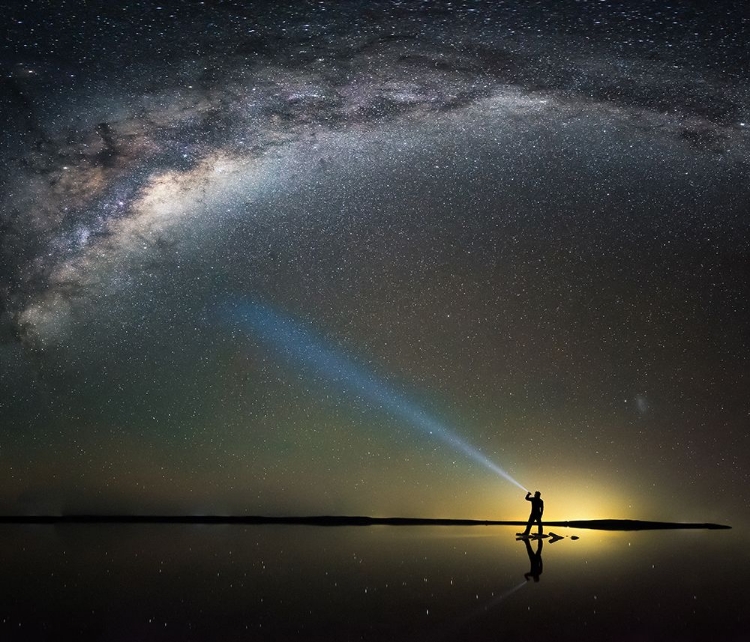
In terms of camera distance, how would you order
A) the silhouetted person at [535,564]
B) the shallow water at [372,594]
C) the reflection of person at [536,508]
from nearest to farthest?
the shallow water at [372,594] < the silhouetted person at [535,564] < the reflection of person at [536,508]

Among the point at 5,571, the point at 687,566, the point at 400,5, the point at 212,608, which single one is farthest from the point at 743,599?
the point at 5,571

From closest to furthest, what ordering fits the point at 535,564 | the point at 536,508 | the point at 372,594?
the point at 372,594, the point at 535,564, the point at 536,508

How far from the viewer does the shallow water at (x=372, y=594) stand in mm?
4105

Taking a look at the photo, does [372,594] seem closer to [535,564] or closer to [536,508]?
[535,564]

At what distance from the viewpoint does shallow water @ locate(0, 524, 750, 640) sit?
411 cm

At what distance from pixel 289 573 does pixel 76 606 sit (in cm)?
231

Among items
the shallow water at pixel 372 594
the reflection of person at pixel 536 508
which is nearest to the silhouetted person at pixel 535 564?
the shallow water at pixel 372 594

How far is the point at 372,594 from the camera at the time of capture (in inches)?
211

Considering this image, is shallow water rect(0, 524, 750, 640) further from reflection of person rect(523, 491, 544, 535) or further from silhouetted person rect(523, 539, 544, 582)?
reflection of person rect(523, 491, 544, 535)

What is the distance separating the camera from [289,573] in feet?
22.1

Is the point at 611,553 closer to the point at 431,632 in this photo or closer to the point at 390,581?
the point at 390,581

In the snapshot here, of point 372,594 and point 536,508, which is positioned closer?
point 372,594

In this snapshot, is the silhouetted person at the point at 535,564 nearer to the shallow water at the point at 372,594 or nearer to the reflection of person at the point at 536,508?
the shallow water at the point at 372,594

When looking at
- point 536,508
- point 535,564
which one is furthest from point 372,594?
point 536,508
